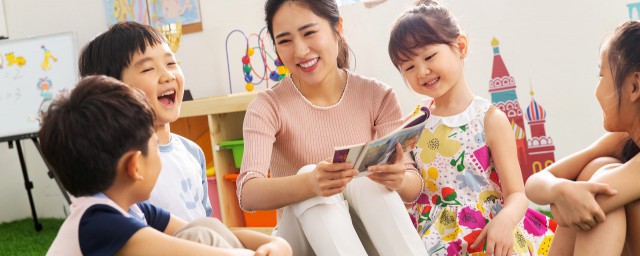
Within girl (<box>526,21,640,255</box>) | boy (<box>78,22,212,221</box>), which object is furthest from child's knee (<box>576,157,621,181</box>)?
boy (<box>78,22,212,221</box>)

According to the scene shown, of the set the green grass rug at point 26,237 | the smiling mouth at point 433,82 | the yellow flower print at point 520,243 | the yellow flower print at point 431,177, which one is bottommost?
the green grass rug at point 26,237

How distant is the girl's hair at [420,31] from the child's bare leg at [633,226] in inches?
22.5

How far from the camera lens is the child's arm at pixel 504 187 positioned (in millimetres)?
1353

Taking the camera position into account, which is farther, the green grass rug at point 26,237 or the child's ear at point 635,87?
the green grass rug at point 26,237

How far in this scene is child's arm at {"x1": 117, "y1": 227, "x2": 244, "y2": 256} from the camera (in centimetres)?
97

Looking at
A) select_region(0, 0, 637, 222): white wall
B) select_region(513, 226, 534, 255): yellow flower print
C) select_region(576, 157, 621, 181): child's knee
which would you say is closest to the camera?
select_region(576, 157, 621, 181): child's knee

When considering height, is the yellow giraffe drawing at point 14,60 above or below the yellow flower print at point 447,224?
above

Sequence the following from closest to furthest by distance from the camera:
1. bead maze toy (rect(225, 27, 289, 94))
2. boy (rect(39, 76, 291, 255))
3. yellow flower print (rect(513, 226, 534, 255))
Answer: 1. boy (rect(39, 76, 291, 255))
2. yellow flower print (rect(513, 226, 534, 255))
3. bead maze toy (rect(225, 27, 289, 94))

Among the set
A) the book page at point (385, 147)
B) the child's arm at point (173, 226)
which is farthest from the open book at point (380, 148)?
the child's arm at point (173, 226)

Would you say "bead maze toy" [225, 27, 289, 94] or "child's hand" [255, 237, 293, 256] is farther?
"bead maze toy" [225, 27, 289, 94]

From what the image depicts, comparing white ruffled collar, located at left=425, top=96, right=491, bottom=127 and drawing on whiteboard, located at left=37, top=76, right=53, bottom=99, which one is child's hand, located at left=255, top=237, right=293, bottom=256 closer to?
white ruffled collar, located at left=425, top=96, right=491, bottom=127

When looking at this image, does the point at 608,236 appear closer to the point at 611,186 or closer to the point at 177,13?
the point at 611,186

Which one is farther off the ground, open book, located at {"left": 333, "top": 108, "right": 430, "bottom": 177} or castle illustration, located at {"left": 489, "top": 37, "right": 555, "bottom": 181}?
open book, located at {"left": 333, "top": 108, "right": 430, "bottom": 177}

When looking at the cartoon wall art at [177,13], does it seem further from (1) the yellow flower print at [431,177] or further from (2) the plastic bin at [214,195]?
(1) the yellow flower print at [431,177]
